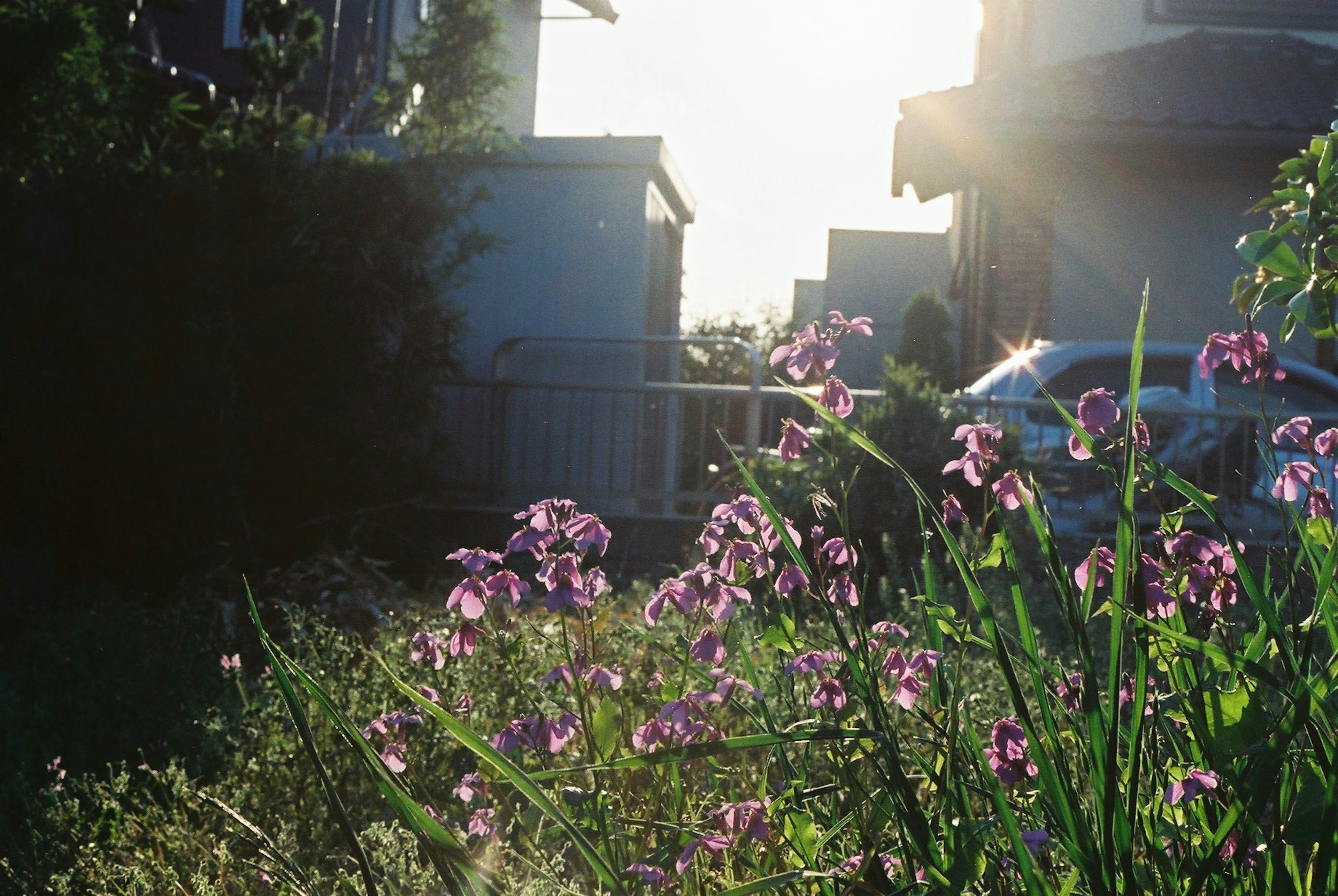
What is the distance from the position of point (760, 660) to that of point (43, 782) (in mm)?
2040

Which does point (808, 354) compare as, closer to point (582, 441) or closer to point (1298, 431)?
point (1298, 431)

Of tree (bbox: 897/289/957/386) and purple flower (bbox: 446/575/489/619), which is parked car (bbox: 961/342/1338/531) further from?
tree (bbox: 897/289/957/386)

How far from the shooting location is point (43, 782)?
3.46m

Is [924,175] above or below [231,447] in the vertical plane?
above

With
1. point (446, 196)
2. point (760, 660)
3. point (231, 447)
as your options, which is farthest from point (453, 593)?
point (446, 196)

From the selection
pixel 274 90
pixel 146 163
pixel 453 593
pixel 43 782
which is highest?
pixel 274 90

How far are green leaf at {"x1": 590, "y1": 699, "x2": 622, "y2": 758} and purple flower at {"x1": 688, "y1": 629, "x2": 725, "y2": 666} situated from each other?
15 cm

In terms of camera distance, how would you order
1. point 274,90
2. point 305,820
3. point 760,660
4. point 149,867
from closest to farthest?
point 149,867 < point 305,820 < point 760,660 < point 274,90

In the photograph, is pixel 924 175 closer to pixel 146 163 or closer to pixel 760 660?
pixel 146 163

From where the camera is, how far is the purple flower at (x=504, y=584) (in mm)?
1741

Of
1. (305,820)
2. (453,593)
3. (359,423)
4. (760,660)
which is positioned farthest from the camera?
(359,423)

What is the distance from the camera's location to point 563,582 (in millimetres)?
1612

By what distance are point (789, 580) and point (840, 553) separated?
87mm

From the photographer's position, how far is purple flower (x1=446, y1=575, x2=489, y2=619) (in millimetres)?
1664
